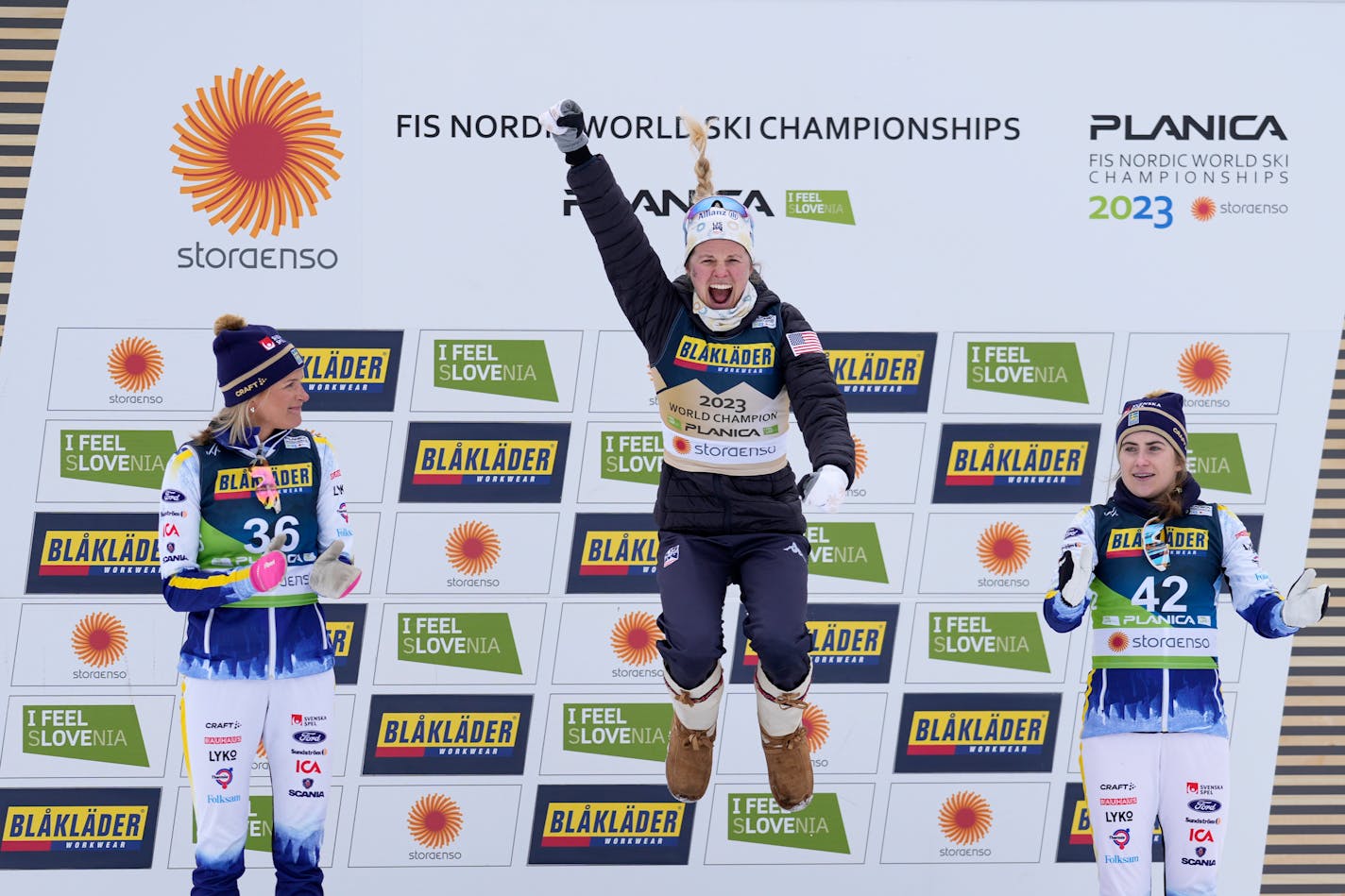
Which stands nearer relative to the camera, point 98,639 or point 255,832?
point 98,639

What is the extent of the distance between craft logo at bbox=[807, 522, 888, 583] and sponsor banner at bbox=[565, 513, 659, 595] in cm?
58

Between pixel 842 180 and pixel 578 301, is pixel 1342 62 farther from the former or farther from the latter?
pixel 578 301

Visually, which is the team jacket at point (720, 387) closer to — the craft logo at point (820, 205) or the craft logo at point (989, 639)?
the craft logo at point (820, 205)

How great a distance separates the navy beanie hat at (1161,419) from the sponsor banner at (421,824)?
8.15 ft

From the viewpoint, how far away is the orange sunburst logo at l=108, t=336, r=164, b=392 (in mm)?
4578

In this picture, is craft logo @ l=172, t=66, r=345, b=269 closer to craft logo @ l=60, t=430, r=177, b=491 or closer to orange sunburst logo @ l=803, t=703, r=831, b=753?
craft logo @ l=60, t=430, r=177, b=491

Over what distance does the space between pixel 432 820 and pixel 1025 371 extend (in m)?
2.59

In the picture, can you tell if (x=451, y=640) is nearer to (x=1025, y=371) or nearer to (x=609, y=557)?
(x=609, y=557)

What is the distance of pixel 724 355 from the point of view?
3549mm

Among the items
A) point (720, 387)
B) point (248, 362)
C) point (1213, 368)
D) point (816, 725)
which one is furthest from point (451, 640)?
point (1213, 368)

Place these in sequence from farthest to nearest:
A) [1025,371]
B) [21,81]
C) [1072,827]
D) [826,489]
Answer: [1072,827] → [1025,371] → [21,81] → [826,489]

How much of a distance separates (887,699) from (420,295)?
2.15m

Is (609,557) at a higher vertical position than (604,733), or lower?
higher

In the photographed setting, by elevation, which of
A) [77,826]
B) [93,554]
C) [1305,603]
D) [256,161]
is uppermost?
[256,161]
